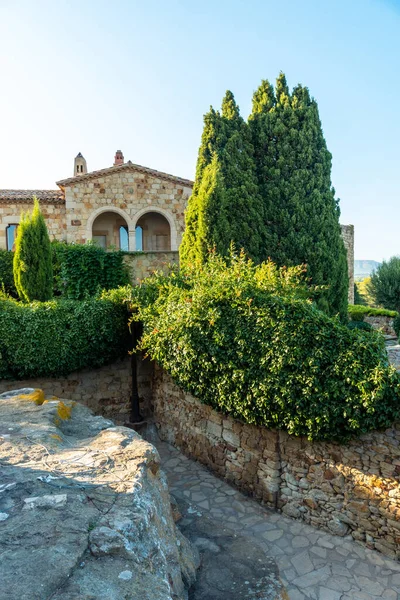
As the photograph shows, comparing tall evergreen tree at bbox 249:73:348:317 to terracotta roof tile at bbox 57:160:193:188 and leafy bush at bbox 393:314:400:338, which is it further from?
leafy bush at bbox 393:314:400:338

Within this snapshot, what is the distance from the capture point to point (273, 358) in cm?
644

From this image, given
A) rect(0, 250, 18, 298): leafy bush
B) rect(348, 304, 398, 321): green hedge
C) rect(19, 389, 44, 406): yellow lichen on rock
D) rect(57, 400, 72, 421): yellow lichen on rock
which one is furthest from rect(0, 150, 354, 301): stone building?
rect(57, 400, 72, 421): yellow lichen on rock

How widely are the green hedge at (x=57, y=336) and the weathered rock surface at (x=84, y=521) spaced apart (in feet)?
13.7

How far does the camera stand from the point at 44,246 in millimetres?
13438

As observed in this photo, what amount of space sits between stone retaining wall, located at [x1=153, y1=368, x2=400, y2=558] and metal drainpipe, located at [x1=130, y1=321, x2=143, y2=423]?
7.66ft

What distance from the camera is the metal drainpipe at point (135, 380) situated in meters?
10.4

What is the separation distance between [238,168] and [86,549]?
38.1 feet

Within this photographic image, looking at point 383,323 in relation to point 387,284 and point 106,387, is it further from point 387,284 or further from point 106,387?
point 106,387

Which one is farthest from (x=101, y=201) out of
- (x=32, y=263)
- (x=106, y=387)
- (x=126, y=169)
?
(x=106, y=387)

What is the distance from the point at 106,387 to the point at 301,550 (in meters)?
6.25

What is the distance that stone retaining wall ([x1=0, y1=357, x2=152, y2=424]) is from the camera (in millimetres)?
10164

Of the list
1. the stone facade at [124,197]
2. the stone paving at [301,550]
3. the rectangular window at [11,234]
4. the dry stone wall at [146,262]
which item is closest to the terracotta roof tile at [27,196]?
the stone facade at [124,197]

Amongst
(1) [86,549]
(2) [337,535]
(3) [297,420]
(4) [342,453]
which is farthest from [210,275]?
(1) [86,549]

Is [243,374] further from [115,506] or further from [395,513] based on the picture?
[115,506]
